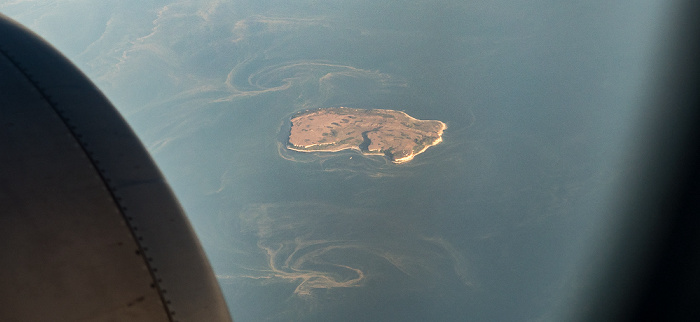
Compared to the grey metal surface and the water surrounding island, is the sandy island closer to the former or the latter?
the water surrounding island

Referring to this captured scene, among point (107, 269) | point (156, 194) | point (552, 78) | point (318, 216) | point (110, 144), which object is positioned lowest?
point (107, 269)

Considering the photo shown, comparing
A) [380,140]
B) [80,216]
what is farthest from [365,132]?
[80,216]

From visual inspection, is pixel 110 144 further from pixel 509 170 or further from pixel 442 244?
pixel 509 170

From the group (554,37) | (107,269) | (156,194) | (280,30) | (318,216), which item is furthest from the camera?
(280,30)

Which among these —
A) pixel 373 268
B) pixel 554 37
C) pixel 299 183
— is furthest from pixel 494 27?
pixel 373 268

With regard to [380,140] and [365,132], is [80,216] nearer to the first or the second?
[380,140]

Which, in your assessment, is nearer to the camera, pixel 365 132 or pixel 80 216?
pixel 80 216
